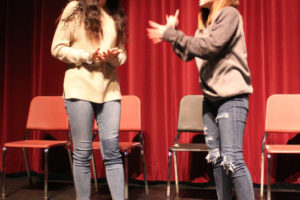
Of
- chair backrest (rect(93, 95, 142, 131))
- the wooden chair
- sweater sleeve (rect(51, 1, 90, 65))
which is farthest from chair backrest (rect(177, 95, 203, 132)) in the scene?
sweater sleeve (rect(51, 1, 90, 65))

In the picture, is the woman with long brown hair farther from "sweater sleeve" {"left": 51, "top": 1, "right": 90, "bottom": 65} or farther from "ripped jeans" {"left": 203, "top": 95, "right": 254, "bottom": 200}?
"ripped jeans" {"left": 203, "top": 95, "right": 254, "bottom": 200}

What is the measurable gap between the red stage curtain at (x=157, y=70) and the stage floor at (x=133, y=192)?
113 mm

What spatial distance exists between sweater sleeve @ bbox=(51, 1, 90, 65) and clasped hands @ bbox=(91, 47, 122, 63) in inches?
2.0

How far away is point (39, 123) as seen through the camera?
10.1 ft

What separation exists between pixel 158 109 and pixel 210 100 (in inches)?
65.6

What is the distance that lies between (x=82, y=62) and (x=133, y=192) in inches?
65.3

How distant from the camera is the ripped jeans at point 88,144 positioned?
1669mm

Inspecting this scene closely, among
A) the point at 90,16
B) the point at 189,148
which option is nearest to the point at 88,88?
the point at 90,16

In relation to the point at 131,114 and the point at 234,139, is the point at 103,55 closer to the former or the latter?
the point at 234,139

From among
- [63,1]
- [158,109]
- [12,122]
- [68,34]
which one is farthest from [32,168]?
[68,34]

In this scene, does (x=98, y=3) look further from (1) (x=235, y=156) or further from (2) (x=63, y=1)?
(2) (x=63, y=1)

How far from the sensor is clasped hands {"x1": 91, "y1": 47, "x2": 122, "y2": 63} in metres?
1.61

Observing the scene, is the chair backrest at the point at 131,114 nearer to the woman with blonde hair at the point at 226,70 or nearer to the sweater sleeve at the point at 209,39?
the woman with blonde hair at the point at 226,70

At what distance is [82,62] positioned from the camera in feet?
5.56
